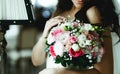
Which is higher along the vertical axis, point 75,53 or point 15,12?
point 15,12

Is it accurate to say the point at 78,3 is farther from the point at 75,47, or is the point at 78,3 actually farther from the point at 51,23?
the point at 75,47

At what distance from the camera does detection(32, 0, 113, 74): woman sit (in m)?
1.59

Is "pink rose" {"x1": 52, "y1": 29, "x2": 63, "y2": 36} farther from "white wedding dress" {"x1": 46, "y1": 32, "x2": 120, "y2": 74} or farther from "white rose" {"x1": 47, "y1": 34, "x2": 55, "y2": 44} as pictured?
"white wedding dress" {"x1": 46, "y1": 32, "x2": 120, "y2": 74}

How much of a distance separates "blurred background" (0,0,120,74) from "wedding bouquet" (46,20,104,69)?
0.38 feet

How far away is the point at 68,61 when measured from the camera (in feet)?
4.89

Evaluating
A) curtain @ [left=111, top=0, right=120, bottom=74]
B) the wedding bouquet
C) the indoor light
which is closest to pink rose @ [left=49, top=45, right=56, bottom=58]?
the wedding bouquet

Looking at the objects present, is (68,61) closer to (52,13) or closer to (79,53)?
(79,53)

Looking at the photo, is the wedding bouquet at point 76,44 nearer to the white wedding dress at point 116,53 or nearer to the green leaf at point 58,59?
the green leaf at point 58,59

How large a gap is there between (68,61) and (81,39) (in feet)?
0.52

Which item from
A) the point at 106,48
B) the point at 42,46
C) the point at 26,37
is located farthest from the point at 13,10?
the point at 106,48

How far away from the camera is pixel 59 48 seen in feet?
4.80

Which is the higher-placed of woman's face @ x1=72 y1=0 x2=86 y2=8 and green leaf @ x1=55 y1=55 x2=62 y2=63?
woman's face @ x1=72 y1=0 x2=86 y2=8

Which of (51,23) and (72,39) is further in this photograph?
(51,23)

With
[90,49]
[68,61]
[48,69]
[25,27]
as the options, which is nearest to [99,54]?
[90,49]
